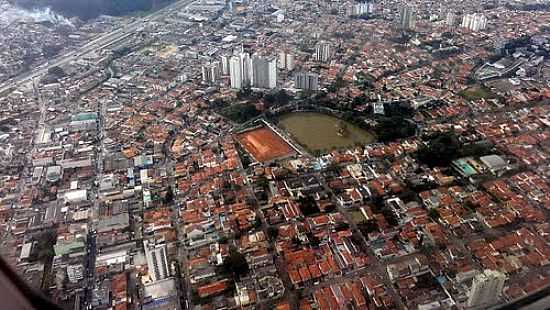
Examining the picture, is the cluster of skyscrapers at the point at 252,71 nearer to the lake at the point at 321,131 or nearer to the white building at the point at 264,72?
the white building at the point at 264,72

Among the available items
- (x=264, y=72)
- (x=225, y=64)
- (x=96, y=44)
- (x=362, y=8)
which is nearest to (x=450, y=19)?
(x=362, y=8)

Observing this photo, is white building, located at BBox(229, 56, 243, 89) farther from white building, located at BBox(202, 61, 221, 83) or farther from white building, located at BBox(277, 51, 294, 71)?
white building, located at BBox(277, 51, 294, 71)

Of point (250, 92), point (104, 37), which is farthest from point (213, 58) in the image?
point (104, 37)

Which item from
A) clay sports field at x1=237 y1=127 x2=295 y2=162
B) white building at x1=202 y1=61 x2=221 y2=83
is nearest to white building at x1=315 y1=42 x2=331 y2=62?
white building at x1=202 y1=61 x2=221 y2=83

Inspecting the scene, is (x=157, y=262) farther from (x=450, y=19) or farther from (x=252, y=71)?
(x=450, y=19)

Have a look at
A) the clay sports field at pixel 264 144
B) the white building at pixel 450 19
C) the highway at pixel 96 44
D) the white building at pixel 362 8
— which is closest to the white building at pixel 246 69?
the clay sports field at pixel 264 144

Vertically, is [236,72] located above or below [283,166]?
above
